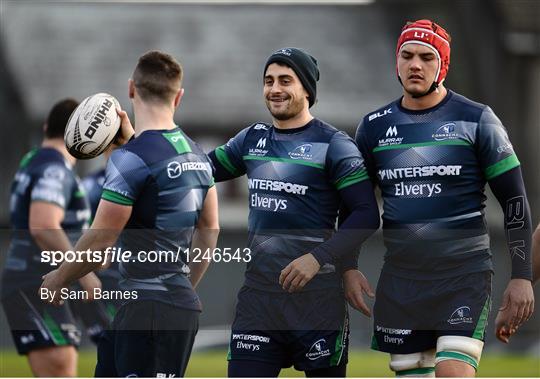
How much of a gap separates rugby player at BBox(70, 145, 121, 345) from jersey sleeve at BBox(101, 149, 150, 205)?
35.5 inches

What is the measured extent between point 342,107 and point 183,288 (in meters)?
15.7

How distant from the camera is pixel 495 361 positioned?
17.2 metres

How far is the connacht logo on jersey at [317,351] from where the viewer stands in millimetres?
6719

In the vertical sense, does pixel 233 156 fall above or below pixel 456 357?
above

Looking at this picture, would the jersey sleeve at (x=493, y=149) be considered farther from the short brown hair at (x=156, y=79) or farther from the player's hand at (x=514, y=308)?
the short brown hair at (x=156, y=79)

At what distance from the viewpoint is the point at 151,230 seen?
261 inches

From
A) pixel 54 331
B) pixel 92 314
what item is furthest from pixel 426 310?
pixel 92 314

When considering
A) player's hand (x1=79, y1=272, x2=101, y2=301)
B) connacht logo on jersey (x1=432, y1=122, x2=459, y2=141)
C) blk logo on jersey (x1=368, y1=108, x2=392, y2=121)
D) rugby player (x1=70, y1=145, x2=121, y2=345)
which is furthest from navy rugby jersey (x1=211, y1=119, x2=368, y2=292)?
player's hand (x1=79, y1=272, x2=101, y2=301)

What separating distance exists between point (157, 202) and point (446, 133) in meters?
1.64

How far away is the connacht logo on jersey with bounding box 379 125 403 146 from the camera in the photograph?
266 inches

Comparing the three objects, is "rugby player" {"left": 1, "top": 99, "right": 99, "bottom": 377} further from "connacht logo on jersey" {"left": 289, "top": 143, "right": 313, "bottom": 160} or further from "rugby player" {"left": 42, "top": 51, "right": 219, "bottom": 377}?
"connacht logo on jersey" {"left": 289, "top": 143, "right": 313, "bottom": 160}

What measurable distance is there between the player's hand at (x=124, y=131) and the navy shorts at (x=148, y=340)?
1124 mm

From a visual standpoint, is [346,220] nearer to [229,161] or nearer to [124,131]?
[229,161]

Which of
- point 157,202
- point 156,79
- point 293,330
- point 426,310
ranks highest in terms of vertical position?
point 156,79
